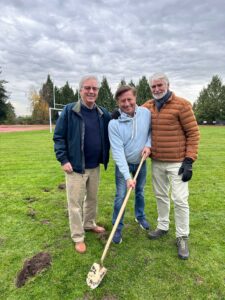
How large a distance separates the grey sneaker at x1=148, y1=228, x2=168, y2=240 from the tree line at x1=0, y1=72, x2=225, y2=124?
48201mm

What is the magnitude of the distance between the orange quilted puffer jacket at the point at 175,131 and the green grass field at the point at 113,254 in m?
1.31

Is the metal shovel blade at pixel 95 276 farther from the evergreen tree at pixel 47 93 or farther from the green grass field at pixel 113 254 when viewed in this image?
the evergreen tree at pixel 47 93

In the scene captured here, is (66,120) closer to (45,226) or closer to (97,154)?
(97,154)

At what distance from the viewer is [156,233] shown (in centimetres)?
420

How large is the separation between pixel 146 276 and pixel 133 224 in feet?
4.70

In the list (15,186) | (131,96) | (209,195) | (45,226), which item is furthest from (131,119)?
(15,186)

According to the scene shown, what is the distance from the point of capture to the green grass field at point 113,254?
3.05 meters

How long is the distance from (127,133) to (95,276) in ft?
5.81

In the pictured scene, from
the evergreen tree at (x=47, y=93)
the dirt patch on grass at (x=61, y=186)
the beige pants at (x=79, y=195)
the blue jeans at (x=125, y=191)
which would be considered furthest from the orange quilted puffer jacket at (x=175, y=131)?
the evergreen tree at (x=47, y=93)

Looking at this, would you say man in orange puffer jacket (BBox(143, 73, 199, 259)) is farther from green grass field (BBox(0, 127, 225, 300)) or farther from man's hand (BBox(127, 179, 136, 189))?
man's hand (BBox(127, 179, 136, 189))

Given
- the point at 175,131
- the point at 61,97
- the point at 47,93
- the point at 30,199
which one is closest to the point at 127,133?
the point at 175,131

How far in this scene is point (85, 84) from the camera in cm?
360

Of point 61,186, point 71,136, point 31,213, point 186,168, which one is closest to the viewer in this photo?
point 186,168

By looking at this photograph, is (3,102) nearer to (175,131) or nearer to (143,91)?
(143,91)
